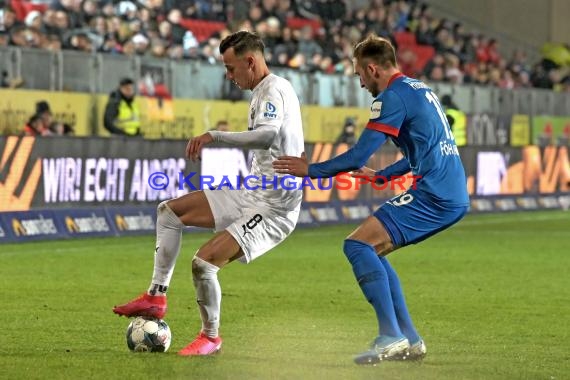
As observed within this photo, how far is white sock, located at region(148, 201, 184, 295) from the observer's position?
30.8 feet

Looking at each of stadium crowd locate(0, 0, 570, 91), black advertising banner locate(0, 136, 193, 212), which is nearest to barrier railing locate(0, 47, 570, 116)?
stadium crowd locate(0, 0, 570, 91)

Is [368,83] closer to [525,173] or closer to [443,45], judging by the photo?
[525,173]

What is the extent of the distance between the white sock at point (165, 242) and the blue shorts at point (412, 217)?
1.33 meters

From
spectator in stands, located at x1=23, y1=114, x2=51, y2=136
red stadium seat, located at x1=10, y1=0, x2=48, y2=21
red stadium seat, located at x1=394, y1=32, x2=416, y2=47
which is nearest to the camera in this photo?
spectator in stands, located at x1=23, y1=114, x2=51, y2=136

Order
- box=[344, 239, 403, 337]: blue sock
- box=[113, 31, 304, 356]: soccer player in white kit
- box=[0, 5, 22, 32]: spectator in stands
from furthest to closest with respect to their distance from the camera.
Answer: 1. box=[0, 5, 22, 32]: spectator in stands
2. box=[113, 31, 304, 356]: soccer player in white kit
3. box=[344, 239, 403, 337]: blue sock

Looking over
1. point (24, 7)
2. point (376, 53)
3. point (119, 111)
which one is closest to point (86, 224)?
point (119, 111)

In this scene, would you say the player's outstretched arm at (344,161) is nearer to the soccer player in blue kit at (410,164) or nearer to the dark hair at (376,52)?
the soccer player in blue kit at (410,164)

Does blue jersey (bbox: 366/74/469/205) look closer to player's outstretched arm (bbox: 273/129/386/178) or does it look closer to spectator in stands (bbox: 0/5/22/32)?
player's outstretched arm (bbox: 273/129/386/178)

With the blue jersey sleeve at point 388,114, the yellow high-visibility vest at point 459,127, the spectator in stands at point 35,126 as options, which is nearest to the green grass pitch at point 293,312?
the blue jersey sleeve at point 388,114

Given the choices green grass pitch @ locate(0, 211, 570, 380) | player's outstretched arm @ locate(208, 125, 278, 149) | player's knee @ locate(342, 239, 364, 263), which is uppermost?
player's outstretched arm @ locate(208, 125, 278, 149)

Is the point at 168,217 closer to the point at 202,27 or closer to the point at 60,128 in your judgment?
the point at 60,128

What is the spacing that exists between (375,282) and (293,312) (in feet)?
10.9

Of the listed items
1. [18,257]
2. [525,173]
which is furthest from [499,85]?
[18,257]

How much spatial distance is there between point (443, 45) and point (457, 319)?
27025 mm
